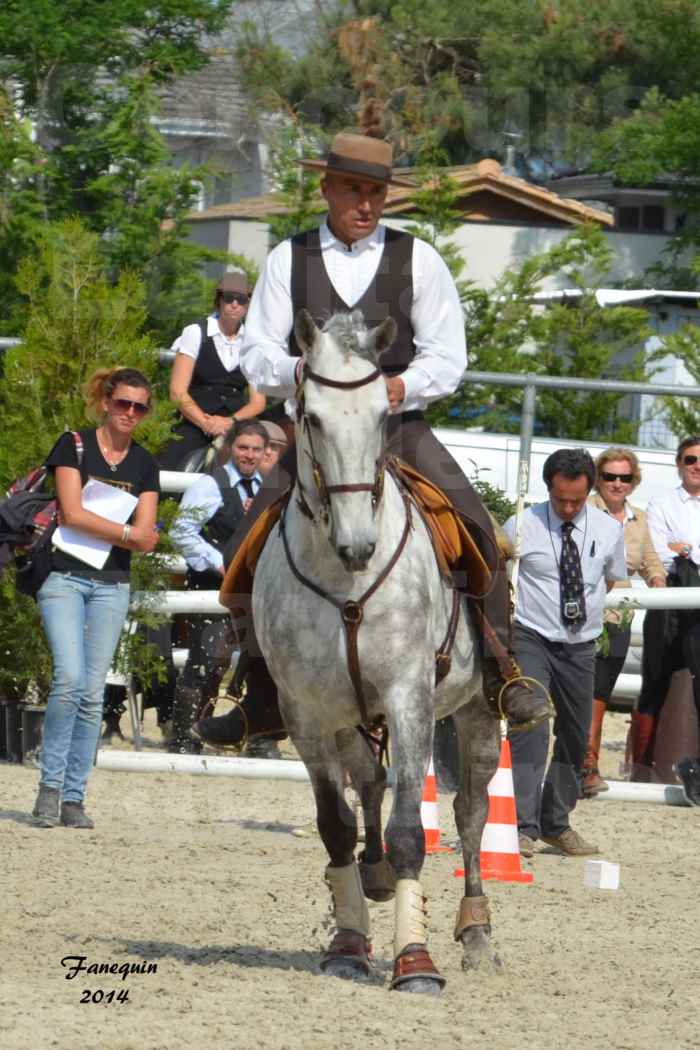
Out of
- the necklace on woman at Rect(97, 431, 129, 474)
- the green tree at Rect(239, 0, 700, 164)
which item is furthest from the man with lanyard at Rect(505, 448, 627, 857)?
the green tree at Rect(239, 0, 700, 164)

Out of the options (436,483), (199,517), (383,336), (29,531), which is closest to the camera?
(383,336)

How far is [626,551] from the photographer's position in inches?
486

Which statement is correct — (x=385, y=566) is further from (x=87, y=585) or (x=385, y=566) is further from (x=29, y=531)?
(x=29, y=531)

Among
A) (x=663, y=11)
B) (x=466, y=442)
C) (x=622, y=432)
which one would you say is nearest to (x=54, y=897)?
(x=466, y=442)

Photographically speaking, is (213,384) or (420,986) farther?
(213,384)

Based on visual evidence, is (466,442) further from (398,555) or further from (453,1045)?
(453,1045)

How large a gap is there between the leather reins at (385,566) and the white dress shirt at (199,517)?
15.5 feet

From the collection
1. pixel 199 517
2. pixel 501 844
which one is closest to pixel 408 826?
pixel 501 844

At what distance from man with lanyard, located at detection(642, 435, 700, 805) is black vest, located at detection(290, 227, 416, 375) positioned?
539cm

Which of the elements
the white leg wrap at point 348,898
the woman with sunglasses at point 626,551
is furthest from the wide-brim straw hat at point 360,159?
the woman with sunglasses at point 626,551

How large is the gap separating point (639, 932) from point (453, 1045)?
260 cm

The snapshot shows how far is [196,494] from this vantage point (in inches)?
469

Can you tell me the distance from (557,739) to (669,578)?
2.22 meters

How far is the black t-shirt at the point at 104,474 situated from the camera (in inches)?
391
